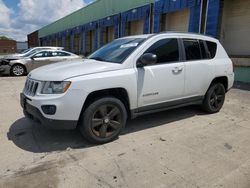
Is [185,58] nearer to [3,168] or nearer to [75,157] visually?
[75,157]

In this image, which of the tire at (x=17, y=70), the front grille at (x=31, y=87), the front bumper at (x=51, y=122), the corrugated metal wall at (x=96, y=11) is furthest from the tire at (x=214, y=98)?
the corrugated metal wall at (x=96, y=11)

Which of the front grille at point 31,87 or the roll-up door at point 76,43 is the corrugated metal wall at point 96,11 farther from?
the front grille at point 31,87

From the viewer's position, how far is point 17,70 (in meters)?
12.2

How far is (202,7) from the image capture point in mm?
11984

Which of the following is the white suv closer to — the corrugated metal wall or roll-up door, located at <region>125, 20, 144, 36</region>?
the corrugated metal wall

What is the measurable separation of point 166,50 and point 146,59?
0.78m

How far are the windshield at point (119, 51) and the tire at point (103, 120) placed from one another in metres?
0.79

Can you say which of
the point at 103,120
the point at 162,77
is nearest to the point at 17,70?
the point at 103,120

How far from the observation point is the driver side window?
4121mm

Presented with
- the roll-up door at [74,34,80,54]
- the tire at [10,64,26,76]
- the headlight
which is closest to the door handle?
the headlight

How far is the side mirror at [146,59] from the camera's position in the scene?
144 inches

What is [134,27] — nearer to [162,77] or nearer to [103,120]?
[162,77]

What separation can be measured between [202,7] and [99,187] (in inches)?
470

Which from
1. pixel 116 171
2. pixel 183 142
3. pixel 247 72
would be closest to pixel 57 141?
pixel 116 171
